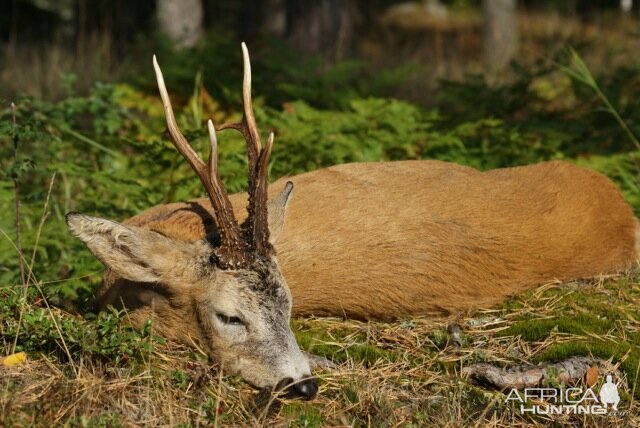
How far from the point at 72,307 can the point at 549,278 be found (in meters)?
2.88

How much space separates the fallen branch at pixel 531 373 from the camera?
16.2ft

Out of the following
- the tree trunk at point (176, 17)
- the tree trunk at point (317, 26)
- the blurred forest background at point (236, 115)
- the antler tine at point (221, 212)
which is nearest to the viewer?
the antler tine at point (221, 212)

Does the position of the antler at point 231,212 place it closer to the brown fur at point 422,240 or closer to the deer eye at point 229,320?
the deer eye at point 229,320

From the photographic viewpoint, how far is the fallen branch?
4.93 meters

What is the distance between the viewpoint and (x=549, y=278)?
596 cm

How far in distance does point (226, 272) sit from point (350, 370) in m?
0.81

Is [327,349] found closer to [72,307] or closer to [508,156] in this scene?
[72,307]

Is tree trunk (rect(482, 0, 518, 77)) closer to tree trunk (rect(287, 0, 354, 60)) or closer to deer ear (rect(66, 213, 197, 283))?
tree trunk (rect(287, 0, 354, 60))

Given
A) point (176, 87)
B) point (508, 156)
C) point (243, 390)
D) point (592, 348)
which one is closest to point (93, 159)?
point (176, 87)

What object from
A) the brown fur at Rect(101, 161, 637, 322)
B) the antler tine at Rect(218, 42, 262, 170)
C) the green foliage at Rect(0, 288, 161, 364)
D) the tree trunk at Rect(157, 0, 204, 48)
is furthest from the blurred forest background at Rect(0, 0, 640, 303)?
the antler tine at Rect(218, 42, 262, 170)

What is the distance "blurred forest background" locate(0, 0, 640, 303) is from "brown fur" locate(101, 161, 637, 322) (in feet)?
2.92

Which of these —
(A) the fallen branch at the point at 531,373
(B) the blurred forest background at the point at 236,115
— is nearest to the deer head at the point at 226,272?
(B) the blurred forest background at the point at 236,115

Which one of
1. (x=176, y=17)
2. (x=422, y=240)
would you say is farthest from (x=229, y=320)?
(x=176, y=17)

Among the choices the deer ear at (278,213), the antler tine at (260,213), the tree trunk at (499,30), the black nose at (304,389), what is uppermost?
the antler tine at (260,213)
